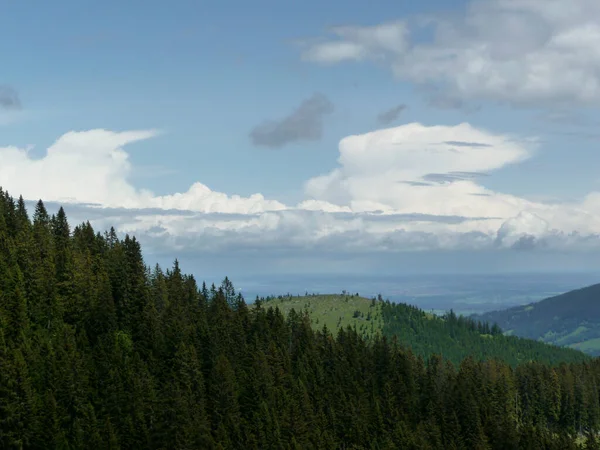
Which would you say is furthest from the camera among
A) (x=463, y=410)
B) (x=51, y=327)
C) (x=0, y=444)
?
(x=463, y=410)

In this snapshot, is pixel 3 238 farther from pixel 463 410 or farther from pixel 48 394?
pixel 463 410

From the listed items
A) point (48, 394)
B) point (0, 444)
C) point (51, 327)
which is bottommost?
point (0, 444)

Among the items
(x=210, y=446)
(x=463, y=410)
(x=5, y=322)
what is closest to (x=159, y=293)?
(x=5, y=322)

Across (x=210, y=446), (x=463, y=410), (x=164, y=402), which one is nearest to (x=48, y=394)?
(x=164, y=402)

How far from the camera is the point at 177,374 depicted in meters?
118

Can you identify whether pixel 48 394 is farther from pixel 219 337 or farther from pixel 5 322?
pixel 219 337

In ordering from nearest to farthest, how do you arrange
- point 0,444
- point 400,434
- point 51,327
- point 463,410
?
point 0,444
point 51,327
point 400,434
point 463,410

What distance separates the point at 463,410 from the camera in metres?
153

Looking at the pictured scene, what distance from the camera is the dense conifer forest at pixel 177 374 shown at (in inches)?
3868

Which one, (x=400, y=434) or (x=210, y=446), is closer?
(x=210, y=446)

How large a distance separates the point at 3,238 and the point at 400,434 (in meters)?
90.2

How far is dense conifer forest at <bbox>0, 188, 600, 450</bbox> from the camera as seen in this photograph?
98250 millimetres

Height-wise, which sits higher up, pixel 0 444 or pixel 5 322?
pixel 5 322

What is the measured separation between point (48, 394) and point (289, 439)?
144ft
